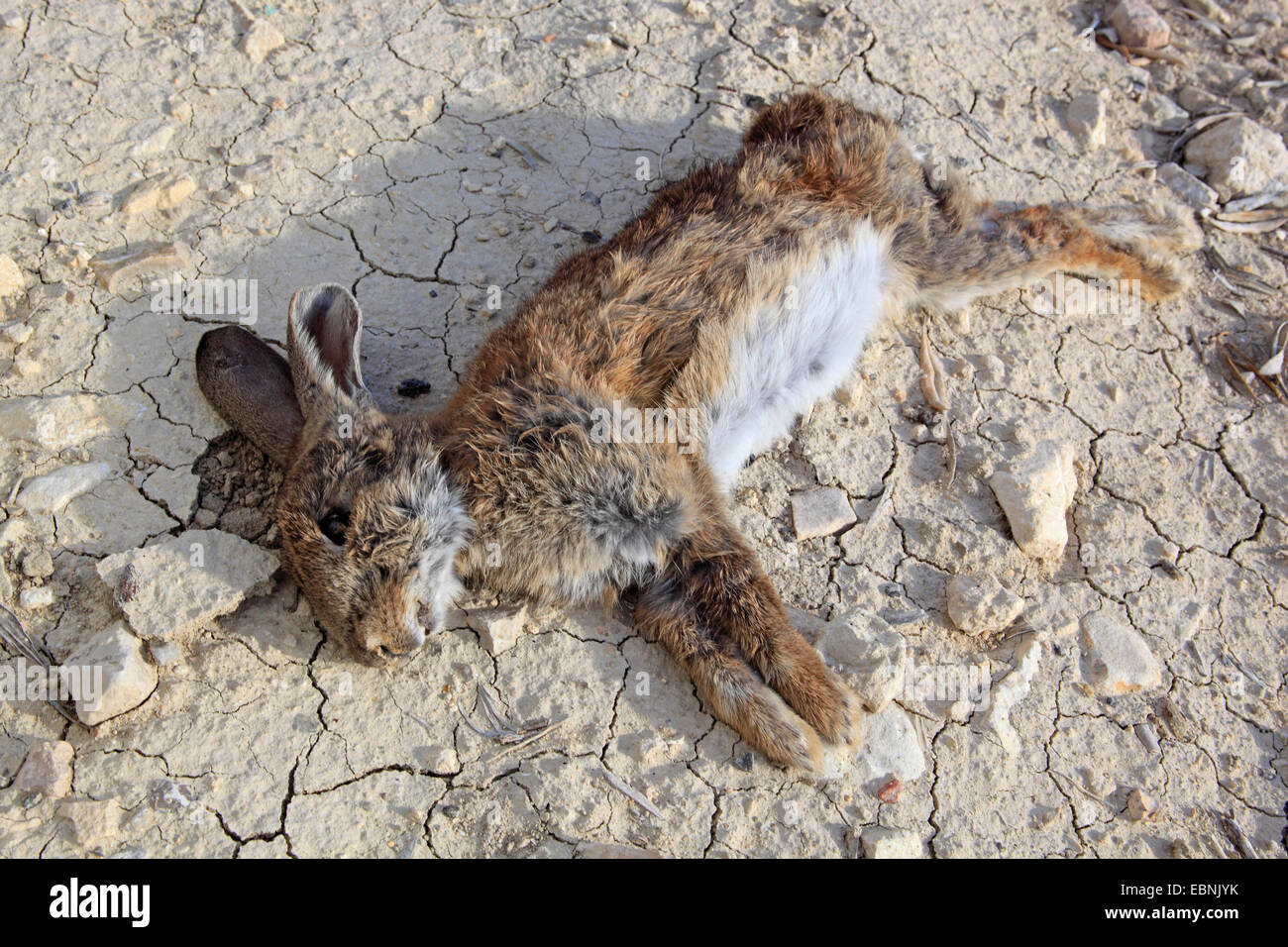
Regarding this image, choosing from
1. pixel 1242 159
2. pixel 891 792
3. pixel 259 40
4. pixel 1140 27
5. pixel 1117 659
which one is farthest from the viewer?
pixel 1140 27

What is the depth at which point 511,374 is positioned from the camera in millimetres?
3305

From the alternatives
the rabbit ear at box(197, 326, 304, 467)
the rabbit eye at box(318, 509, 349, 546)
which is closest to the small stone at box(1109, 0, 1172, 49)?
the rabbit ear at box(197, 326, 304, 467)

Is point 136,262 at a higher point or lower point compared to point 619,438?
lower

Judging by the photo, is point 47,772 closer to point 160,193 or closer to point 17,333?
point 17,333

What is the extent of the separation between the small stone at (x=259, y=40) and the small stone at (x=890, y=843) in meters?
4.74

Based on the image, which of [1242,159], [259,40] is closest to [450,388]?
[259,40]

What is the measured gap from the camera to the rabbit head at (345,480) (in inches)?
120

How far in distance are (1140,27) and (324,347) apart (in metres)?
5.11

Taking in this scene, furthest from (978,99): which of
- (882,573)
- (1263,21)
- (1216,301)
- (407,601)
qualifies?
(407,601)

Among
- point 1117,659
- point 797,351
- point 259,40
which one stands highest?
point 259,40

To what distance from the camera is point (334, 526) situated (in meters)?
3.11

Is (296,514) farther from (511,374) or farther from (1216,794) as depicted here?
(1216,794)

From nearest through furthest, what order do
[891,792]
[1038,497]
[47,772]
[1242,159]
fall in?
[47,772]
[891,792]
[1038,497]
[1242,159]

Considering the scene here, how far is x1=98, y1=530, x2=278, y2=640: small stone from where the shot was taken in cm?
306
